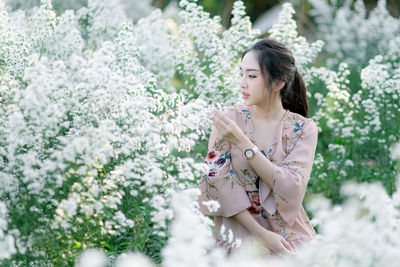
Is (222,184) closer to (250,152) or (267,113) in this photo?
(250,152)

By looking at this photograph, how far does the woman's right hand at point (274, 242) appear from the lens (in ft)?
9.59

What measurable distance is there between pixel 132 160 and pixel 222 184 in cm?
54

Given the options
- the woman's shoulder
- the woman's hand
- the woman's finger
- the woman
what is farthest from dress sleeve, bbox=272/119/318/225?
the woman's shoulder

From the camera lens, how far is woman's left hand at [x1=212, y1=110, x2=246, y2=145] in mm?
2879

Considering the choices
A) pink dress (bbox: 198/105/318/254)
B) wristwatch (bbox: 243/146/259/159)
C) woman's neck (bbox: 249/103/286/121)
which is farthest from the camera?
woman's neck (bbox: 249/103/286/121)

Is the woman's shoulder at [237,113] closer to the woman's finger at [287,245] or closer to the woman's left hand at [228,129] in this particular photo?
the woman's left hand at [228,129]

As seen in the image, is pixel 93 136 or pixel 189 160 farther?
pixel 189 160

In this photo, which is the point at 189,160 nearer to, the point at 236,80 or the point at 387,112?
the point at 236,80

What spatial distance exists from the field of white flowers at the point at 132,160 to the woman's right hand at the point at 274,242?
0.06 m

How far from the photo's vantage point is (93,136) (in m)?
2.36

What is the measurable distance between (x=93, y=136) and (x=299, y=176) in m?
1.25

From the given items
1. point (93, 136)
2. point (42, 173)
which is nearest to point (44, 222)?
point (42, 173)

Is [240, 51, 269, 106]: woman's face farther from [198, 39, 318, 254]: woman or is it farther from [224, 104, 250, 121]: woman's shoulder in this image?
[224, 104, 250, 121]: woman's shoulder

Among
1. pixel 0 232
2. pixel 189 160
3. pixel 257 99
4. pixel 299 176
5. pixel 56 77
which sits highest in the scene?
pixel 56 77
